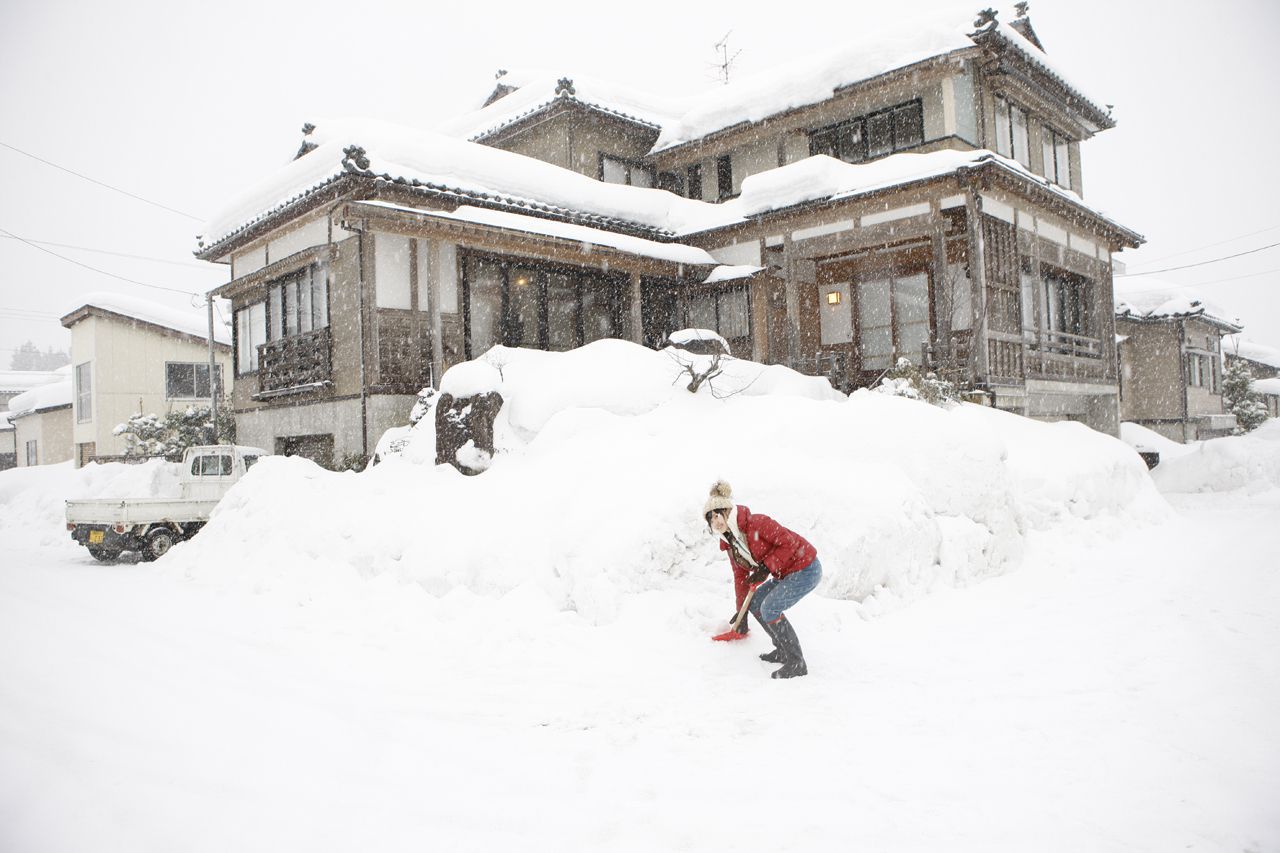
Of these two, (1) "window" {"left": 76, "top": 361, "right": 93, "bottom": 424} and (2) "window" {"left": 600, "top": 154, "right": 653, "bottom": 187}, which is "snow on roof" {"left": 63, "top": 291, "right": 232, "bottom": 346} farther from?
(2) "window" {"left": 600, "top": 154, "right": 653, "bottom": 187}

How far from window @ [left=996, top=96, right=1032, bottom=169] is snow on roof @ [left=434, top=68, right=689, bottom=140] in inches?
314

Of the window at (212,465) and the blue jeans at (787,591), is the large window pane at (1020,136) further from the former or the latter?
the window at (212,465)

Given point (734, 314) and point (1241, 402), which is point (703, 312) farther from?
point (1241, 402)

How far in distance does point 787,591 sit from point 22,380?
50.7 meters

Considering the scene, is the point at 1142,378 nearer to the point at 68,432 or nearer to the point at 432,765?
the point at 432,765

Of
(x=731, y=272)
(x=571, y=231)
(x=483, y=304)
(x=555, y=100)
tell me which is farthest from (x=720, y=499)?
(x=555, y=100)

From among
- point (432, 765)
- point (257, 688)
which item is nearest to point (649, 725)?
point (432, 765)

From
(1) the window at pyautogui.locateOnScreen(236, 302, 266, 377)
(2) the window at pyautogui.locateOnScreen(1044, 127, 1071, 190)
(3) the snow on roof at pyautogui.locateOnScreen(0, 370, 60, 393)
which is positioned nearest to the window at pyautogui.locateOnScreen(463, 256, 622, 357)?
(1) the window at pyautogui.locateOnScreen(236, 302, 266, 377)

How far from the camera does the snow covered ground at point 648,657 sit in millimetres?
3238

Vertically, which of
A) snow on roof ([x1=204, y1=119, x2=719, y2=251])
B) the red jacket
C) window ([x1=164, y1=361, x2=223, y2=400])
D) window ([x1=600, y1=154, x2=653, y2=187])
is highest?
window ([x1=600, y1=154, x2=653, y2=187])

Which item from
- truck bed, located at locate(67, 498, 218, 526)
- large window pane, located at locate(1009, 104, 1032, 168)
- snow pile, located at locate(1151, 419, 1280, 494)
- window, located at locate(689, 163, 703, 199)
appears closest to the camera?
truck bed, located at locate(67, 498, 218, 526)

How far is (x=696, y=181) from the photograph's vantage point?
1902cm

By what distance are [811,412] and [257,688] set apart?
232 inches

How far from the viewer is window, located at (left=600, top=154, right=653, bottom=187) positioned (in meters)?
18.5
